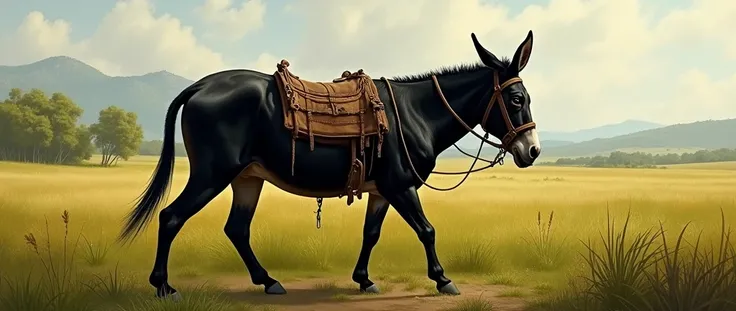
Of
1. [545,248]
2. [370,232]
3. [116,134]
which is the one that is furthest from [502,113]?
[116,134]

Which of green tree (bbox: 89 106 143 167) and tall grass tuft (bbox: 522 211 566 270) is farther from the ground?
green tree (bbox: 89 106 143 167)

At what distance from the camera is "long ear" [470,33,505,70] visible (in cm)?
609

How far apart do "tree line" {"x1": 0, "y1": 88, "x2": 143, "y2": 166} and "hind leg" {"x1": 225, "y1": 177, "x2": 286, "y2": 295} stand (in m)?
30.7

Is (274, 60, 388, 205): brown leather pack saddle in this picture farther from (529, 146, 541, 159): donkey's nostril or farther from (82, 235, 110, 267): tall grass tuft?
(82, 235, 110, 267): tall grass tuft

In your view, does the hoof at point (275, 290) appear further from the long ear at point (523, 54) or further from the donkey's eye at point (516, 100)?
the long ear at point (523, 54)

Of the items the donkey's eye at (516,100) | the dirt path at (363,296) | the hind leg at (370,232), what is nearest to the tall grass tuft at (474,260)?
the dirt path at (363,296)

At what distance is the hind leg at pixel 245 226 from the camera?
6270mm

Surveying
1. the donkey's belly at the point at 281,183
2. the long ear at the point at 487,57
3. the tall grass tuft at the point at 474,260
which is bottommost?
the tall grass tuft at the point at 474,260

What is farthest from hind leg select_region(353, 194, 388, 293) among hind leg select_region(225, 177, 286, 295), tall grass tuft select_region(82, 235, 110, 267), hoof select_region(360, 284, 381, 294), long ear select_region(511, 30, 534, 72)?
tall grass tuft select_region(82, 235, 110, 267)

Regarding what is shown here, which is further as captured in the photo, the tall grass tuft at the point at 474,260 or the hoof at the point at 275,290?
the tall grass tuft at the point at 474,260

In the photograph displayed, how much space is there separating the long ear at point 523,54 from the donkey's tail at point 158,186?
2946 mm

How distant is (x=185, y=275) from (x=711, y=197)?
1031 centimetres

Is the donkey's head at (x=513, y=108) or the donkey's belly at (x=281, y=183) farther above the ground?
the donkey's head at (x=513, y=108)

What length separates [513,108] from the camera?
620 centimetres
